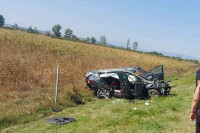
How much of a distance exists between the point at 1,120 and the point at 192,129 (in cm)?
575

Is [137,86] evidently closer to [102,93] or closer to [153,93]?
[153,93]

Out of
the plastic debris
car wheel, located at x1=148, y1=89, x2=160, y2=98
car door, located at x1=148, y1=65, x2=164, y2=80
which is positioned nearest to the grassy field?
the plastic debris

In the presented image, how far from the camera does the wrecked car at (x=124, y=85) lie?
1041 centimetres

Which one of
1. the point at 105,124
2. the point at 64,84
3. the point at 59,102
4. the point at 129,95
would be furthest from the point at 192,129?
the point at 64,84

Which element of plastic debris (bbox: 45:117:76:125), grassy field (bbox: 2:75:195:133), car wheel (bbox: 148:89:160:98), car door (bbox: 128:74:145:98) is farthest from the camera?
car wheel (bbox: 148:89:160:98)

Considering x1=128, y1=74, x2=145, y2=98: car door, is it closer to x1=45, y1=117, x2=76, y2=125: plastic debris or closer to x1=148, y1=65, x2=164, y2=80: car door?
x1=148, y1=65, x2=164, y2=80: car door

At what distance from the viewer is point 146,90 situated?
10.9m

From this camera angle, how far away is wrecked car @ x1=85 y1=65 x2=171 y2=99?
410 inches

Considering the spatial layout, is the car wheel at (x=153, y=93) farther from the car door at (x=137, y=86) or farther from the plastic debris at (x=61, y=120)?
the plastic debris at (x=61, y=120)

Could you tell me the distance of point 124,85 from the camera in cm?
1032

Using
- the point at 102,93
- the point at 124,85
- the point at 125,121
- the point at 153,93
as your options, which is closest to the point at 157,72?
the point at 153,93

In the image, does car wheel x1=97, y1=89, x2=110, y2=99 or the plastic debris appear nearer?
the plastic debris

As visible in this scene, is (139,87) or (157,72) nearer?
(139,87)

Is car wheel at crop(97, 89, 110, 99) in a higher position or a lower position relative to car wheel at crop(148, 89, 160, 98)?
lower
